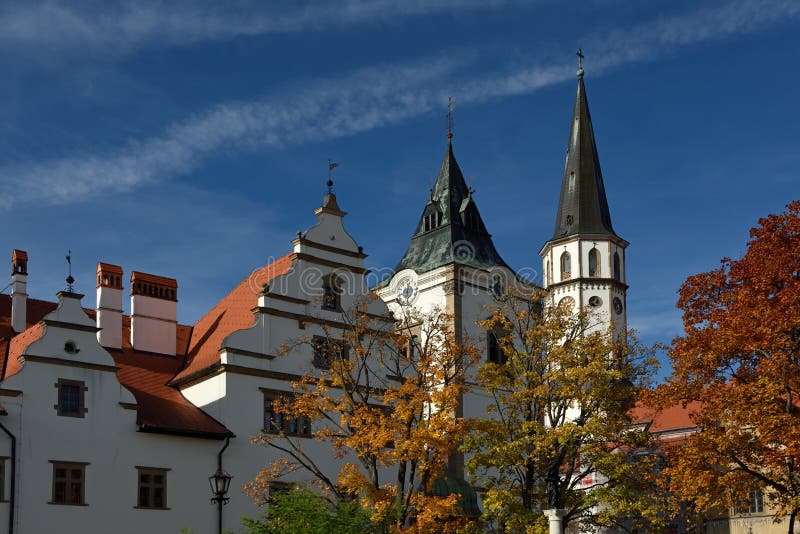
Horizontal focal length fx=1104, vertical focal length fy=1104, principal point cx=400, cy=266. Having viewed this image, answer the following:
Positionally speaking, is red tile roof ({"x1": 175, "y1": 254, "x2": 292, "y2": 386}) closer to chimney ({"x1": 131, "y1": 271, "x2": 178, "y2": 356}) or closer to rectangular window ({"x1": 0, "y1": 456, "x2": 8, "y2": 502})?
chimney ({"x1": 131, "y1": 271, "x2": 178, "y2": 356})

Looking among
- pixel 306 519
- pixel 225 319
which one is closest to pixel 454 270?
pixel 225 319

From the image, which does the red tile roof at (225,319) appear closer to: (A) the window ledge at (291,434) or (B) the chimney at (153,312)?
(B) the chimney at (153,312)

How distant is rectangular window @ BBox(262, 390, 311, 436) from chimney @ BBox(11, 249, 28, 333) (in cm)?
908

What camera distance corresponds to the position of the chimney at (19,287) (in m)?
39.3

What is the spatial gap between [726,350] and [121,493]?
1895 cm

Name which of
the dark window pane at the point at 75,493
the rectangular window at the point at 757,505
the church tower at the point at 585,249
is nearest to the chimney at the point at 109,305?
the dark window pane at the point at 75,493

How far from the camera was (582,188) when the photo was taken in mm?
72750

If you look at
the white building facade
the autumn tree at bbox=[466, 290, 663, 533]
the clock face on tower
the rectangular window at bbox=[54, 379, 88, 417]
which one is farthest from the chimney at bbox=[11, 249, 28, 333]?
the clock face on tower

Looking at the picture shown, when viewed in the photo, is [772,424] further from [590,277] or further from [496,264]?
[590,277]

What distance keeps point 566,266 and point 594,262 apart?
5.84ft

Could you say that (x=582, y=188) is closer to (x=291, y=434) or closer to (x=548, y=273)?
(x=548, y=273)

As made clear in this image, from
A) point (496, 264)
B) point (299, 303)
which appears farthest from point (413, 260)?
point (299, 303)

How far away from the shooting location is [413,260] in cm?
5934

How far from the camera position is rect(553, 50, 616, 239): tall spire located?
233ft
